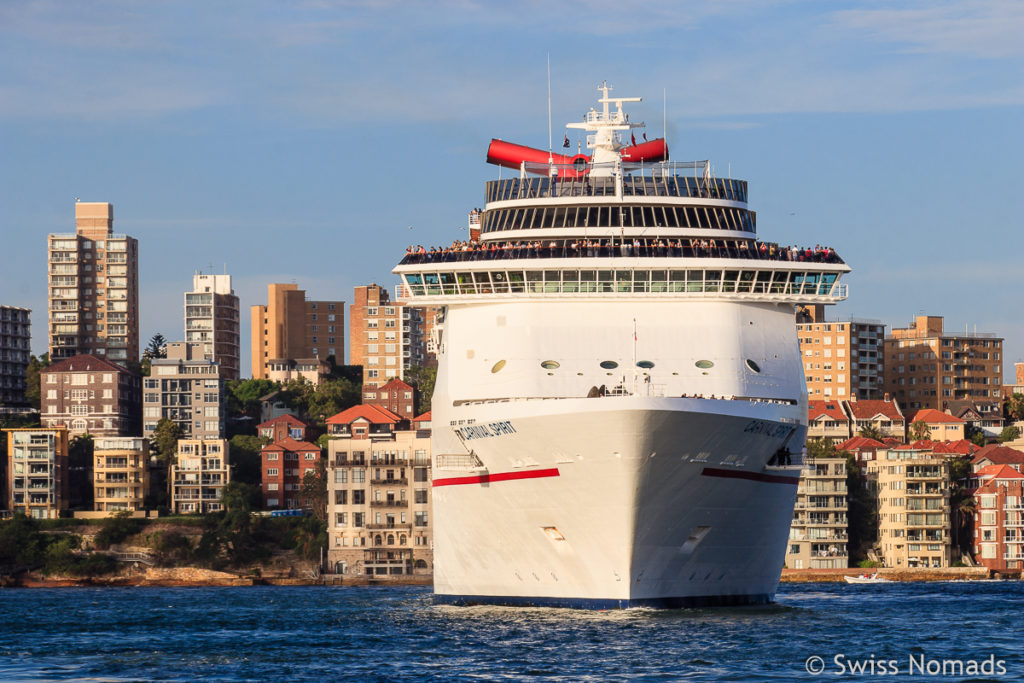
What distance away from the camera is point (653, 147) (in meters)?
83.8

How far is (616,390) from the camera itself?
70.4 meters

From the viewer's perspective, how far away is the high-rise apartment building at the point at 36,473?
161 m

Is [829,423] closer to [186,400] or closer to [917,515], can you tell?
[917,515]

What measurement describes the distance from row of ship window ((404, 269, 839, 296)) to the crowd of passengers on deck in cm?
69

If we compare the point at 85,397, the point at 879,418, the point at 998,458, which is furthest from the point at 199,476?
the point at 879,418

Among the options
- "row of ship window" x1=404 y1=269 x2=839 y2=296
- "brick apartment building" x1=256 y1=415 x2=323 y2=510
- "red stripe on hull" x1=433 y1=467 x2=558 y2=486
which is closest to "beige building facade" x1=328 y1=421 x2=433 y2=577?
"brick apartment building" x1=256 y1=415 x2=323 y2=510

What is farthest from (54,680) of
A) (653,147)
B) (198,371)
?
(198,371)

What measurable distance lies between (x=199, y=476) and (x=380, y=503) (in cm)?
2328

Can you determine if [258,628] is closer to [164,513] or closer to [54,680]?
[54,680]

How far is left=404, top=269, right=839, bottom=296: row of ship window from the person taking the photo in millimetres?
73000

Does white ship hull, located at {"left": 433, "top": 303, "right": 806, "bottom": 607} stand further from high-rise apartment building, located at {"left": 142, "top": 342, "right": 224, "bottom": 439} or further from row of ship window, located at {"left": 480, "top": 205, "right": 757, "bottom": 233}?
high-rise apartment building, located at {"left": 142, "top": 342, "right": 224, "bottom": 439}

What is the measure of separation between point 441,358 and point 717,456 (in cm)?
1472

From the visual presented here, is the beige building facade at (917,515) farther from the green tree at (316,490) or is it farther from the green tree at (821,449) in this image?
the green tree at (316,490)

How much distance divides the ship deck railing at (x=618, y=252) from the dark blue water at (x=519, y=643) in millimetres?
13177
